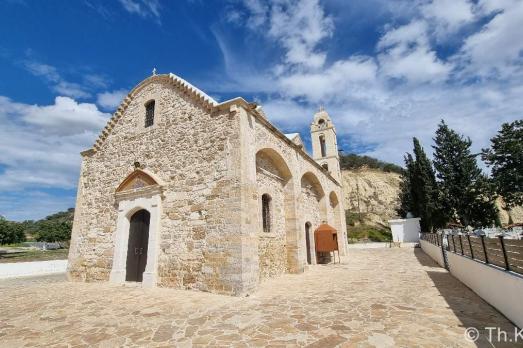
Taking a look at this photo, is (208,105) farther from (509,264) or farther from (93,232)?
(509,264)

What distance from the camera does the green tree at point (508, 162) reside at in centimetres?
2664

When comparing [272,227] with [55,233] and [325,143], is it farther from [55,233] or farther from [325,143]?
[55,233]

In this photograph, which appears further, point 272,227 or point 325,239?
point 325,239

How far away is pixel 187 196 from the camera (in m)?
8.70

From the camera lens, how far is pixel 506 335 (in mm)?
3896

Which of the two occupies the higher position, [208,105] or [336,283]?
[208,105]

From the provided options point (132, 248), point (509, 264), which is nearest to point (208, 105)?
point (132, 248)

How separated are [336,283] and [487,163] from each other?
3116 centimetres

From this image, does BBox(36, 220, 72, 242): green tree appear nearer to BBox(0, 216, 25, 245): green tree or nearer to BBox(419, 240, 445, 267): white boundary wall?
BBox(0, 216, 25, 245): green tree

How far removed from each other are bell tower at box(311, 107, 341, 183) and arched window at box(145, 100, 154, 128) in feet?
46.7

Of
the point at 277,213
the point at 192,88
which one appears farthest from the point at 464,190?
the point at 192,88

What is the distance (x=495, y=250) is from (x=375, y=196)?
51578 mm

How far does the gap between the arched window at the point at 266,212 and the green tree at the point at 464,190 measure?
22.6m

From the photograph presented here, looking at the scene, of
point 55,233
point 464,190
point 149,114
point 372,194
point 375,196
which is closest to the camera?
point 149,114
